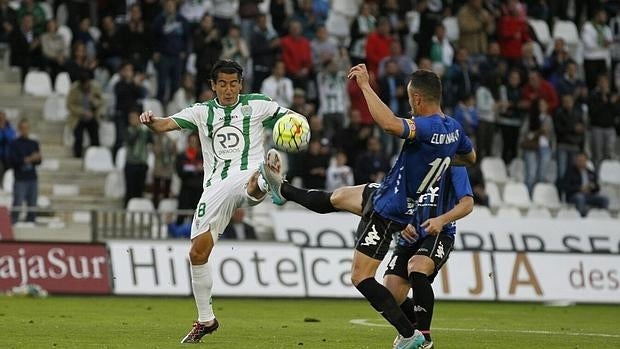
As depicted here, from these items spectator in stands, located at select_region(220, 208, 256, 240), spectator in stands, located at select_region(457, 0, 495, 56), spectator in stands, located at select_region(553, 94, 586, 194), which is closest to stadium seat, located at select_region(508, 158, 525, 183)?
spectator in stands, located at select_region(553, 94, 586, 194)

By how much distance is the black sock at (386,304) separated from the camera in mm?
11727

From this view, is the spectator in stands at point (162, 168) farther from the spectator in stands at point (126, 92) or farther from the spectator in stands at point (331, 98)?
the spectator in stands at point (331, 98)

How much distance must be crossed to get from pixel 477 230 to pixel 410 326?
1483 cm

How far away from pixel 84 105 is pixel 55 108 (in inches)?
44.3

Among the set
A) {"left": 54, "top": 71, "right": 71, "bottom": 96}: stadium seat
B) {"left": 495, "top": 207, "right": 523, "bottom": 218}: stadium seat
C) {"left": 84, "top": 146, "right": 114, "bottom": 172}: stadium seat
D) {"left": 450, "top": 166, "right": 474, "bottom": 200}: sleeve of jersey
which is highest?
{"left": 54, "top": 71, "right": 71, "bottom": 96}: stadium seat

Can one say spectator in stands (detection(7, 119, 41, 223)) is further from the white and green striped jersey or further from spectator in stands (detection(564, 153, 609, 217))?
the white and green striped jersey

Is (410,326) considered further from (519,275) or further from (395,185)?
(519,275)

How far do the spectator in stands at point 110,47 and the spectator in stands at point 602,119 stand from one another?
1019 cm

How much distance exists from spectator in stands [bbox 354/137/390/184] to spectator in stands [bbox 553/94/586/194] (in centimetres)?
470

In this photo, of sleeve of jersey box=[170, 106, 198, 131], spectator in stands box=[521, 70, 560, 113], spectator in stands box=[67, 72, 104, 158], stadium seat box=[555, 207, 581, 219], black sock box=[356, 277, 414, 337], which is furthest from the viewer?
spectator in stands box=[521, 70, 560, 113]

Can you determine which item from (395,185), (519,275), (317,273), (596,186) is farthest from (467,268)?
(395,185)

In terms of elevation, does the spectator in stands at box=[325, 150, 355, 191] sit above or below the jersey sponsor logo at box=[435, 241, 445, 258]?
below

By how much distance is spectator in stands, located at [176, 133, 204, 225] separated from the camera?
25500mm

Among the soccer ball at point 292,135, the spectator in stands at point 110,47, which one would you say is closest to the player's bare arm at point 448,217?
the soccer ball at point 292,135
